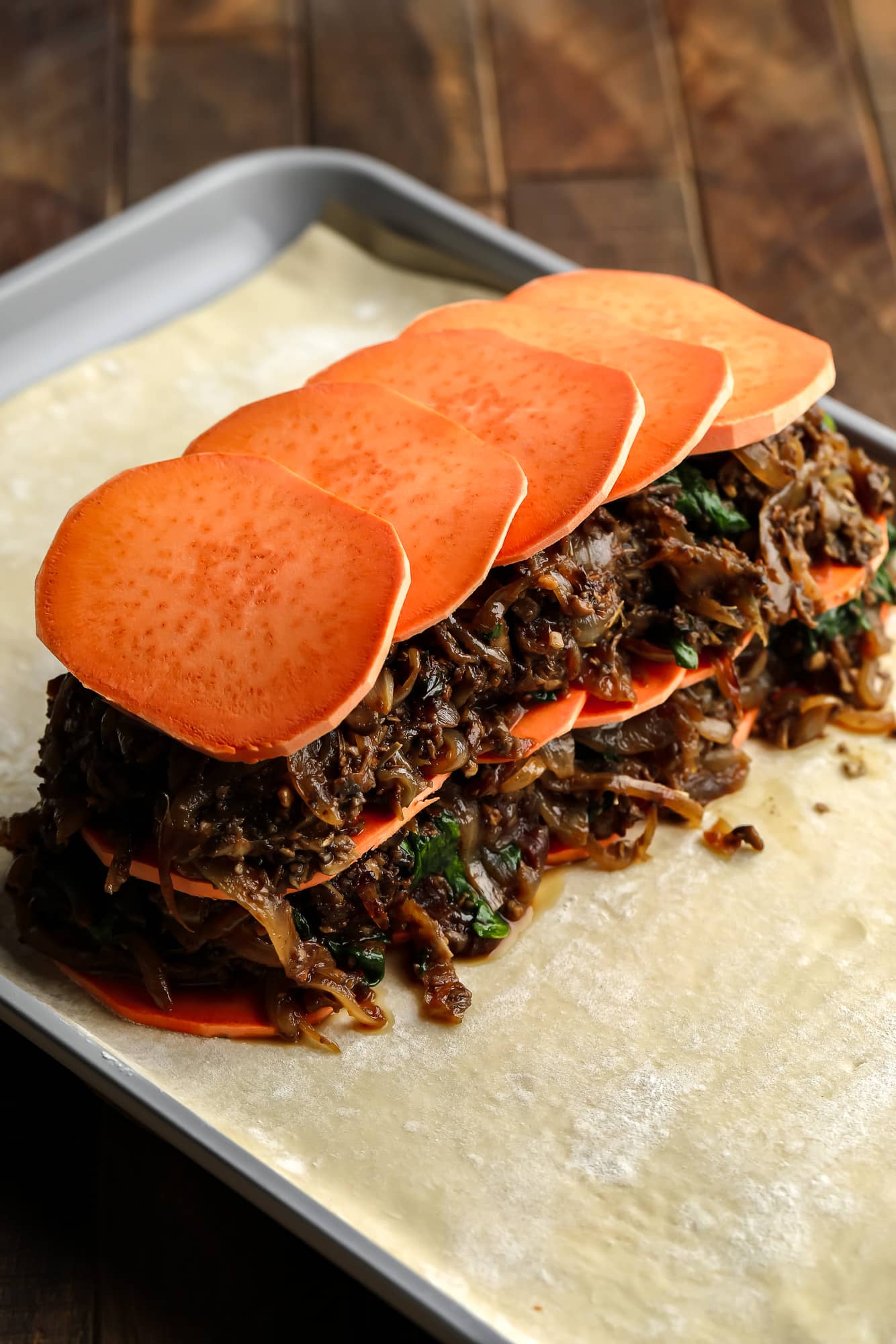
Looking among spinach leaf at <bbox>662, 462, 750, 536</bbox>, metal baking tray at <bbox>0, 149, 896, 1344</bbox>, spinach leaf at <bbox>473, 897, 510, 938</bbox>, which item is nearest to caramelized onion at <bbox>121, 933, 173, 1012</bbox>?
spinach leaf at <bbox>473, 897, 510, 938</bbox>

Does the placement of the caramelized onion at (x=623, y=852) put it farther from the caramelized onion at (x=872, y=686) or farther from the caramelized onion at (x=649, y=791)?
the caramelized onion at (x=872, y=686)

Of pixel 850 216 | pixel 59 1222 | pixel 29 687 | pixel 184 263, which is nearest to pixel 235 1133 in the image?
pixel 59 1222

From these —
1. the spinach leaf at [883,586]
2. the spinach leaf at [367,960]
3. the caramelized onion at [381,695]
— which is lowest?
the spinach leaf at [367,960]

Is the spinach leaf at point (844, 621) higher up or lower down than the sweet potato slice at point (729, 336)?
lower down

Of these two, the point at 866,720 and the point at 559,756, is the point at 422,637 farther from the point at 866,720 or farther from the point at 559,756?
the point at 866,720

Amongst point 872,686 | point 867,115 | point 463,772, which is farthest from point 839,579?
point 867,115

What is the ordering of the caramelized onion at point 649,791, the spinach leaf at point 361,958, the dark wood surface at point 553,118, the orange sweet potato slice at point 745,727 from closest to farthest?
the spinach leaf at point 361,958 → the caramelized onion at point 649,791 → the orange sweet potato slice at point 745,727 → the dark wood surface at point 553,118

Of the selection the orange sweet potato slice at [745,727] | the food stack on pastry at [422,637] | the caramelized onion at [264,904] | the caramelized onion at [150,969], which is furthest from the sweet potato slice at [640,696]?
the caramelized onion at [150,969]

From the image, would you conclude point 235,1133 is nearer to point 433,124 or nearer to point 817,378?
point 817,378
